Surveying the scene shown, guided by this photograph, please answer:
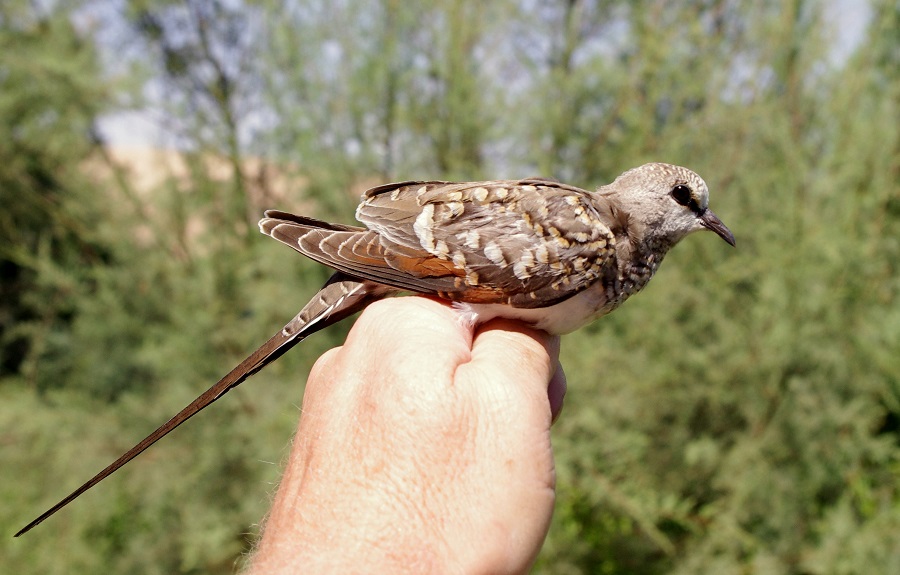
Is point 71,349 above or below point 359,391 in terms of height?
below

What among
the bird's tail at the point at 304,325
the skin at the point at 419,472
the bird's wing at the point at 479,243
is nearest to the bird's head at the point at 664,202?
the bird's wing at the point at 479,243

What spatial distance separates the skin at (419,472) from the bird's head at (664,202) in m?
1.18

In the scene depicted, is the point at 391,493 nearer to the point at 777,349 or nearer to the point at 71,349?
the point at 777,349

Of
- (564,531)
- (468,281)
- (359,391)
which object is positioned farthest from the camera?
(564,531)

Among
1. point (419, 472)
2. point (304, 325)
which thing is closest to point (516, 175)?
point (304, 325)

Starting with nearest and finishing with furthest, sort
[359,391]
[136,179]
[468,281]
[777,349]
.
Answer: [359,391], [468,281], [777,349], [136,179]

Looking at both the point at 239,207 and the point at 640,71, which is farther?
the point at 239,207

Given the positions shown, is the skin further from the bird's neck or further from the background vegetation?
the background vegetation

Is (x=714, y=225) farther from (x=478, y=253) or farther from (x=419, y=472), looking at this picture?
(x=419, y=472)

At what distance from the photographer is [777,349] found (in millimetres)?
4719

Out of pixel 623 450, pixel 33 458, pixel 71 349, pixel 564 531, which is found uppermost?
pixel 71 349

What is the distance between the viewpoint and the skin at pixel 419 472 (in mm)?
1622

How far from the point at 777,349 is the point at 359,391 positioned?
3.61m

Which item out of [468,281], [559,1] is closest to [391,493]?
[468,281]
